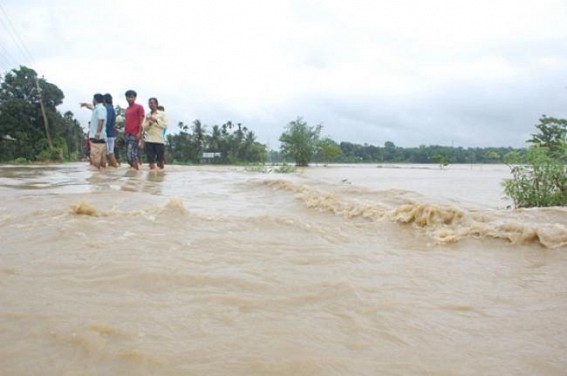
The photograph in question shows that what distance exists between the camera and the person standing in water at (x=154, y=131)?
31.7 feet

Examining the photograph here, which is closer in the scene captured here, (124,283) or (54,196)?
(124,283)

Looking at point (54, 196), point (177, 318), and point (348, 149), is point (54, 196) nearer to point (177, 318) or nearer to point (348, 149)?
point (177, 318)

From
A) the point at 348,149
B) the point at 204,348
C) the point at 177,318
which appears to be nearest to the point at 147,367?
the point at 204,348

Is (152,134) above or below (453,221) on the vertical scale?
above

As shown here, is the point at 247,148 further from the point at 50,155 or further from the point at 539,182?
the point at 539,182

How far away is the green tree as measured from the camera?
134 feet

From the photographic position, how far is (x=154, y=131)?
32.6 ft

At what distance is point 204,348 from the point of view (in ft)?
4.67

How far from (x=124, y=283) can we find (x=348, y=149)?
71.2 m

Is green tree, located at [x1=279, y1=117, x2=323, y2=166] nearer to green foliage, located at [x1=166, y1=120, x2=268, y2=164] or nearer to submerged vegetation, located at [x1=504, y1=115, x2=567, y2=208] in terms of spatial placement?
green foliage, located at [x1=166, y1=120, x2=268, y2=164]

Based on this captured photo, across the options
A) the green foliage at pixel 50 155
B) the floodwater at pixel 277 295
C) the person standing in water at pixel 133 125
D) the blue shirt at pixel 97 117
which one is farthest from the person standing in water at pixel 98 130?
the green foliage at pixel 50 155

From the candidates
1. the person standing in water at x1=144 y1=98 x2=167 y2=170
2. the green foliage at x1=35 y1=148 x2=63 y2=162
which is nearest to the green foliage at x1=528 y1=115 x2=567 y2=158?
the person standing in water at x1=144 y1=98 x2=167 y2=170

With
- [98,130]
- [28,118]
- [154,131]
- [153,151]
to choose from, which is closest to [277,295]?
[154,131]

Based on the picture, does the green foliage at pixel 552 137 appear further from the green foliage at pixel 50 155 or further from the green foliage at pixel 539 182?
the green foliage at pixel 50 155
